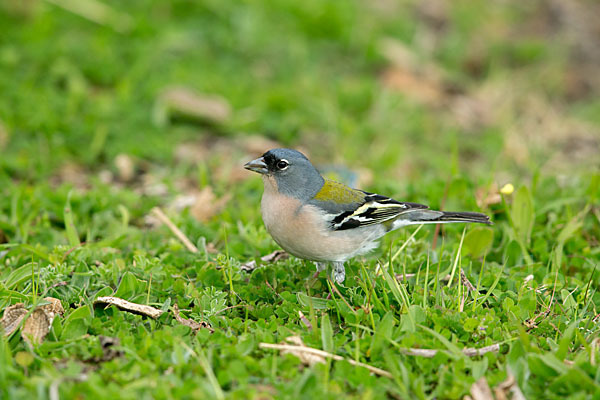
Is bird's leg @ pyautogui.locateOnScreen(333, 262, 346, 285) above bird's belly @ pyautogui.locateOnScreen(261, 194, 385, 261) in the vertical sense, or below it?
below

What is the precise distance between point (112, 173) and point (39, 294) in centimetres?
321

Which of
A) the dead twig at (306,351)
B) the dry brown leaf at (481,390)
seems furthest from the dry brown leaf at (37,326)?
the dry brown leaf at (481,390)

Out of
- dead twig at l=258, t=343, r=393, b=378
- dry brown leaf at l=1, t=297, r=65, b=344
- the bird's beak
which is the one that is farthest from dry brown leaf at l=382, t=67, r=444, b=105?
dry brown leaf at l=1, t=297, r=65, b=344

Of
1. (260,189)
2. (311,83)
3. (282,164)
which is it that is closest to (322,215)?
(282,164)

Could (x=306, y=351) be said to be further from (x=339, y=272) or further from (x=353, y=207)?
(x=353, y=207)

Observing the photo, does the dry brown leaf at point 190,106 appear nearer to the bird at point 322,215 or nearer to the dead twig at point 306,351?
the bird at point 322,215

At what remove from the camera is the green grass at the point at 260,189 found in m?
3.87

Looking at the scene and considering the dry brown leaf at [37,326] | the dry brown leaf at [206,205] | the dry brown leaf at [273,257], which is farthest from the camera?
the dry brown leaf at [206,205]

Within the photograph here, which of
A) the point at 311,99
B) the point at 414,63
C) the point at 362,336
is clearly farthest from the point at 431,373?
the point at 414,63

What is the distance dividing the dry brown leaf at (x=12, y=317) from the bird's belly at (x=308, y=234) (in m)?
1.79

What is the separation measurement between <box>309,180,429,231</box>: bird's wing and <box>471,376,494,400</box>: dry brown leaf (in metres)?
1.67

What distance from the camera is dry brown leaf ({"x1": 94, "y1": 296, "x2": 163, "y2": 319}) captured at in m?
4.37

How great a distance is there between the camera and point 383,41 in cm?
1109

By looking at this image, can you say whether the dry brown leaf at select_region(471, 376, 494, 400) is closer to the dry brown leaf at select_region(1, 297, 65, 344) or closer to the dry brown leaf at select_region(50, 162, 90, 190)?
the dry brown leaf at select_region(1, 297, 65, 344)
